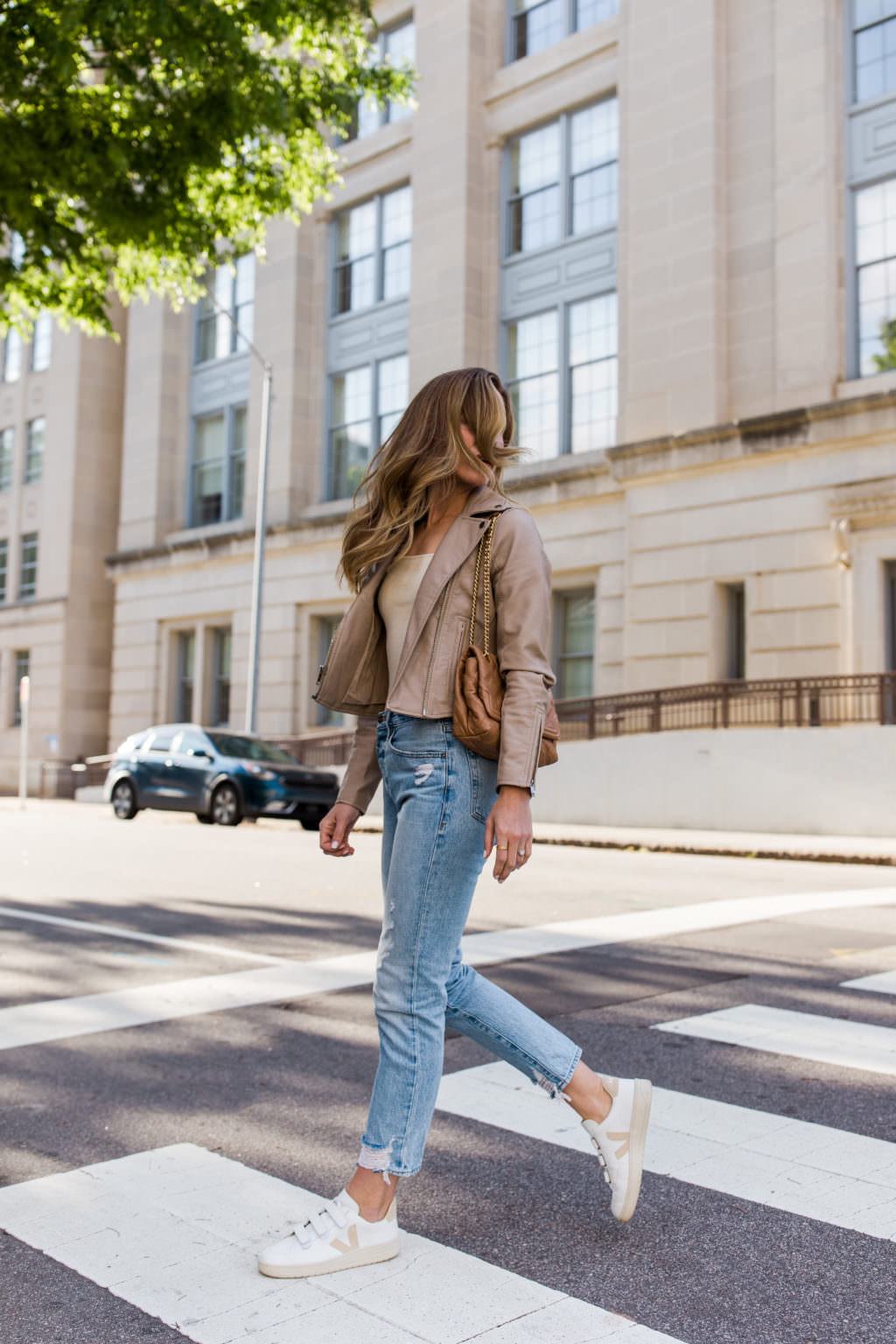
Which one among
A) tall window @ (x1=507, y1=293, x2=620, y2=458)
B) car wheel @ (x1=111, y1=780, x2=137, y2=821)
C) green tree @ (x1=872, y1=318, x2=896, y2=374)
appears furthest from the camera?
tall window @ (x1=507, y1=293, x2=620, y2=458)

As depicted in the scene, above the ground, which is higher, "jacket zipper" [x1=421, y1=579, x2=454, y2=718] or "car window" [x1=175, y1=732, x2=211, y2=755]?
"car window" [x1=175, y1=732, x2=211, y2=755]

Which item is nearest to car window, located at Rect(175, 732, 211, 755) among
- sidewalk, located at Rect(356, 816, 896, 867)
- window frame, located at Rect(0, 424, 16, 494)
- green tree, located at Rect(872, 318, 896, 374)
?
sidewalk, located at Rect(356, 816, 896, 867)

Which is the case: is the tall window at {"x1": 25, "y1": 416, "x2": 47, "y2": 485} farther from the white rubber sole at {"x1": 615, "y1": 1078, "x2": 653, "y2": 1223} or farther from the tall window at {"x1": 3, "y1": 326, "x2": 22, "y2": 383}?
the white rubber sole at {"x1": 615, "y1": 1078, "x2": 653, "y2": 1223}

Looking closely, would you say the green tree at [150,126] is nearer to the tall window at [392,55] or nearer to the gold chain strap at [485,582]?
the gold chain strap at [485,582]

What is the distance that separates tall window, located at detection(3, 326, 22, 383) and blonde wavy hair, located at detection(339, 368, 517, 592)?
37624 millimetres

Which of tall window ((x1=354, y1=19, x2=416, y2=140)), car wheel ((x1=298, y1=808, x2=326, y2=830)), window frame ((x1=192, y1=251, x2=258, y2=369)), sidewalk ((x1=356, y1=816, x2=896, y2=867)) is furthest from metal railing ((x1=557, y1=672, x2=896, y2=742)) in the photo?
window frame ((x1=192, y1=251, x2=258, y2=369))

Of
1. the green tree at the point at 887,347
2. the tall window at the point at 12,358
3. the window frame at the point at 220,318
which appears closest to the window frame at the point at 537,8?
the window frame at the point at 220,318

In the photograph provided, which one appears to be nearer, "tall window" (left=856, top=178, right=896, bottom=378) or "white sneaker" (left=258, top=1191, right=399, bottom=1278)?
"white sneaker" (left=258, top=1191, right=399, bottom=1278)

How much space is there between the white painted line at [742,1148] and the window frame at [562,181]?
21.2 metres

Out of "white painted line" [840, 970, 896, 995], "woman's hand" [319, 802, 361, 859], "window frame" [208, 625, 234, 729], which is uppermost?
"window frame" [208, 625, 234, 729]

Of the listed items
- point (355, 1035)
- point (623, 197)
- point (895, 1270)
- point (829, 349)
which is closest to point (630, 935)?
point (355, 1035)

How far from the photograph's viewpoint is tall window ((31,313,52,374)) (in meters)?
36.5

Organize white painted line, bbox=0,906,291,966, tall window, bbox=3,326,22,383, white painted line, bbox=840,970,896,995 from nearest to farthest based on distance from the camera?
white painted line, bbox=840,970,896,995
white painted line, bbox=0,906,291,966
tall window, bbox=3,326,22,383

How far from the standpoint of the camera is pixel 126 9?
1182cm
